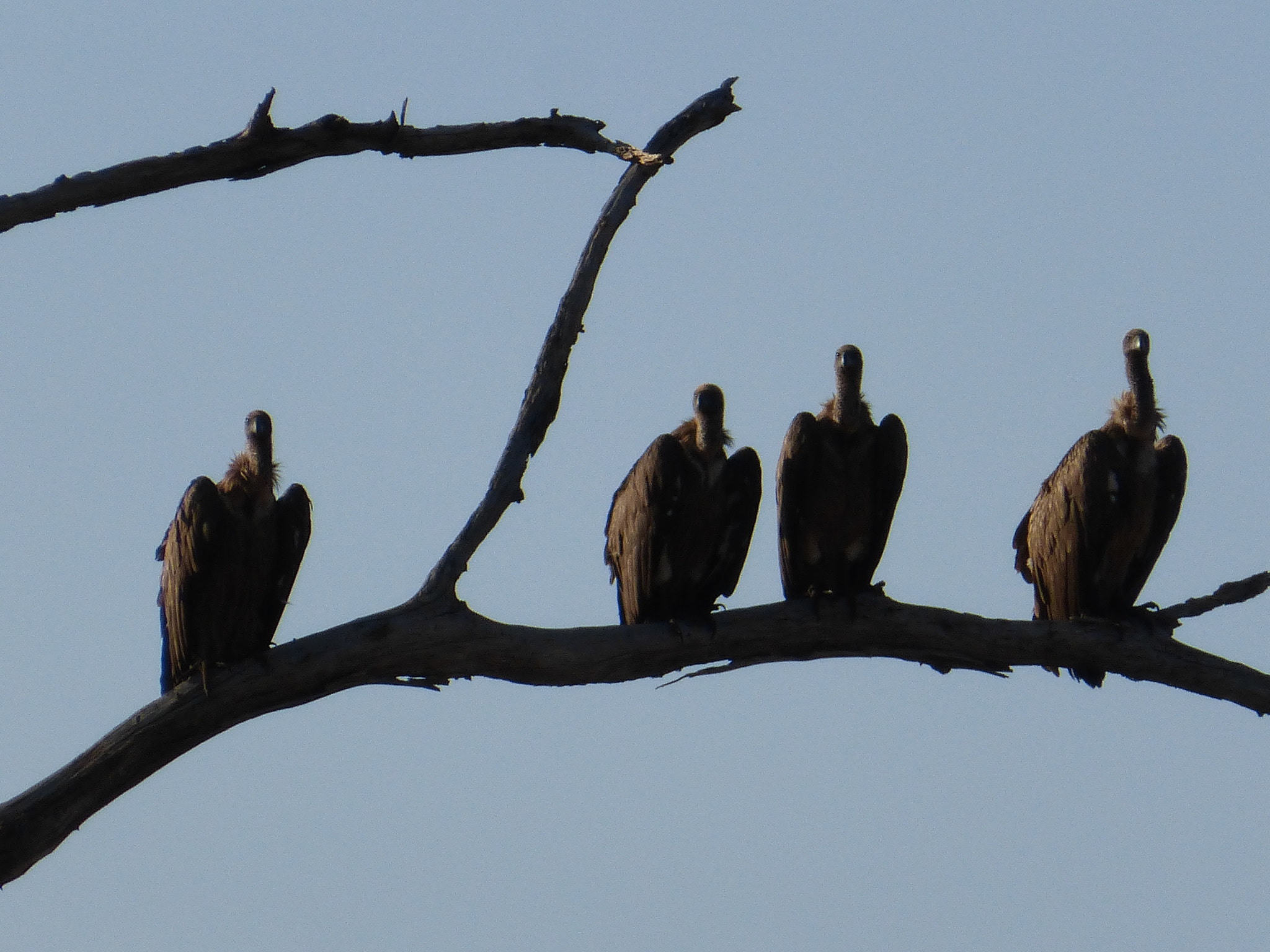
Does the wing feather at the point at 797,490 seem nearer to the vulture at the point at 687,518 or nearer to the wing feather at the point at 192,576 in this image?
the vulture at the point at 687,518

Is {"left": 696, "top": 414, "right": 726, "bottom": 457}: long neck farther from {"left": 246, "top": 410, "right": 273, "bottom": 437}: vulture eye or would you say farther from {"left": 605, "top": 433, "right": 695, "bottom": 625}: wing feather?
{"left": 246, "top": 410, "right": 273, "bottom": 437}: vulture eye

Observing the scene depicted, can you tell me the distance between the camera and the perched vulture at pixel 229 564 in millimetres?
8938

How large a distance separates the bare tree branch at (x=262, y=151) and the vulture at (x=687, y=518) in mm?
2009

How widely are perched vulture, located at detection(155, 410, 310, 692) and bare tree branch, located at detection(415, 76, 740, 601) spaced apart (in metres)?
1.40

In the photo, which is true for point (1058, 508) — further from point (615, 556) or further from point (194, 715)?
point (194, 715)

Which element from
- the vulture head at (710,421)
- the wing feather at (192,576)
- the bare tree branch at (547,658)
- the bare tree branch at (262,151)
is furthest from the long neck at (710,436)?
the wing feather at (192,576)

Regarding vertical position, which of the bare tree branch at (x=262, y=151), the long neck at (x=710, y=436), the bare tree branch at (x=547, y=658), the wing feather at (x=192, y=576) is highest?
the bare tree branch at (x=262, y=151)

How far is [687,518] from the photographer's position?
32.1ft

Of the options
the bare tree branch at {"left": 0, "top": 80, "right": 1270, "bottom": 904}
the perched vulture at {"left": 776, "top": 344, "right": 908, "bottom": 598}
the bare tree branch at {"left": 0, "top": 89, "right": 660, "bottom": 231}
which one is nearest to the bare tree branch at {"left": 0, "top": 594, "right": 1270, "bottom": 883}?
the bare tree branch at {"left": 0, "top": 80, "right": 1270, "bottom": 904}

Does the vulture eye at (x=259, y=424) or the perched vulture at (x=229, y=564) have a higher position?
the vulture eye at (x=259, y=424)

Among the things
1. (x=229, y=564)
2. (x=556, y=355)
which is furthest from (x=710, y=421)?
(x=229, y=564)

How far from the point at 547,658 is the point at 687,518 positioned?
1.90m

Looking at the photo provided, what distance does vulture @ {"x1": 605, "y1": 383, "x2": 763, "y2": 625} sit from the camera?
973 centimetres

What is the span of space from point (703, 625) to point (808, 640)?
1.81 ft
